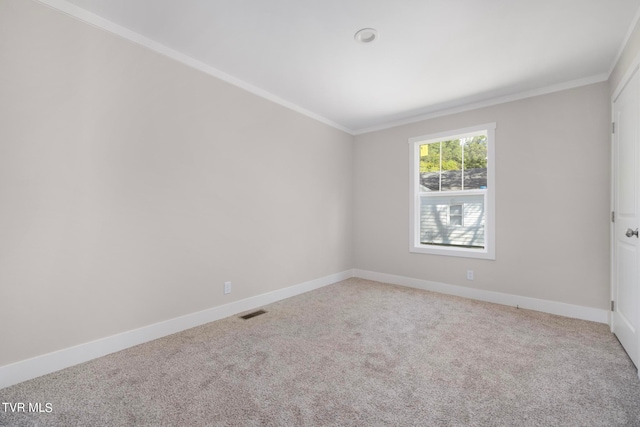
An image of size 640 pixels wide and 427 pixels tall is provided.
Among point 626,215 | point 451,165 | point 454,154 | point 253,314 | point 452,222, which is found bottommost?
point 253,314

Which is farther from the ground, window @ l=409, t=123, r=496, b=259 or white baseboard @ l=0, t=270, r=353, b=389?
window @ l=409, t=123, r=496, b=259

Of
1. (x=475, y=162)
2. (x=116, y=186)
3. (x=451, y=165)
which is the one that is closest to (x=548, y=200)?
(x=475, y=162)

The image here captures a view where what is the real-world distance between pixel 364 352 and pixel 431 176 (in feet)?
9.40

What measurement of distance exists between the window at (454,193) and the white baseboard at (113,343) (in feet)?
7.85

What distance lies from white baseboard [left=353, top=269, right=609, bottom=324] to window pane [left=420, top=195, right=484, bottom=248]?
23.5 inches

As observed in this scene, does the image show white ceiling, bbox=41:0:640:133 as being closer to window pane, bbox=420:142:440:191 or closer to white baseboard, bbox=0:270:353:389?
window pane, bbox=420:142:440:191

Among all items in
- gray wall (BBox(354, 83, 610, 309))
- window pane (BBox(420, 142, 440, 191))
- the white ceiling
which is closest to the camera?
the white ceiling

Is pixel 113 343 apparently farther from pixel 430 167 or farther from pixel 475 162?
pixel 475 162

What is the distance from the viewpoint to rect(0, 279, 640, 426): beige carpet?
1.53 metres

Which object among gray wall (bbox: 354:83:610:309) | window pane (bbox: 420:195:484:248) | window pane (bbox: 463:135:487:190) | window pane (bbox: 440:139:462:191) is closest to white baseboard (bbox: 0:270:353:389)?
window pane (bbox: 420:195:484:248)

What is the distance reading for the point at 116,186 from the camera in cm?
226

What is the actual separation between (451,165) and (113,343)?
424 cm

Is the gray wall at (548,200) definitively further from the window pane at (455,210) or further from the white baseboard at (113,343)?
the white baseboard at (113,343)

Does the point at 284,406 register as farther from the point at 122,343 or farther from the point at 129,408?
the point at 122,343
